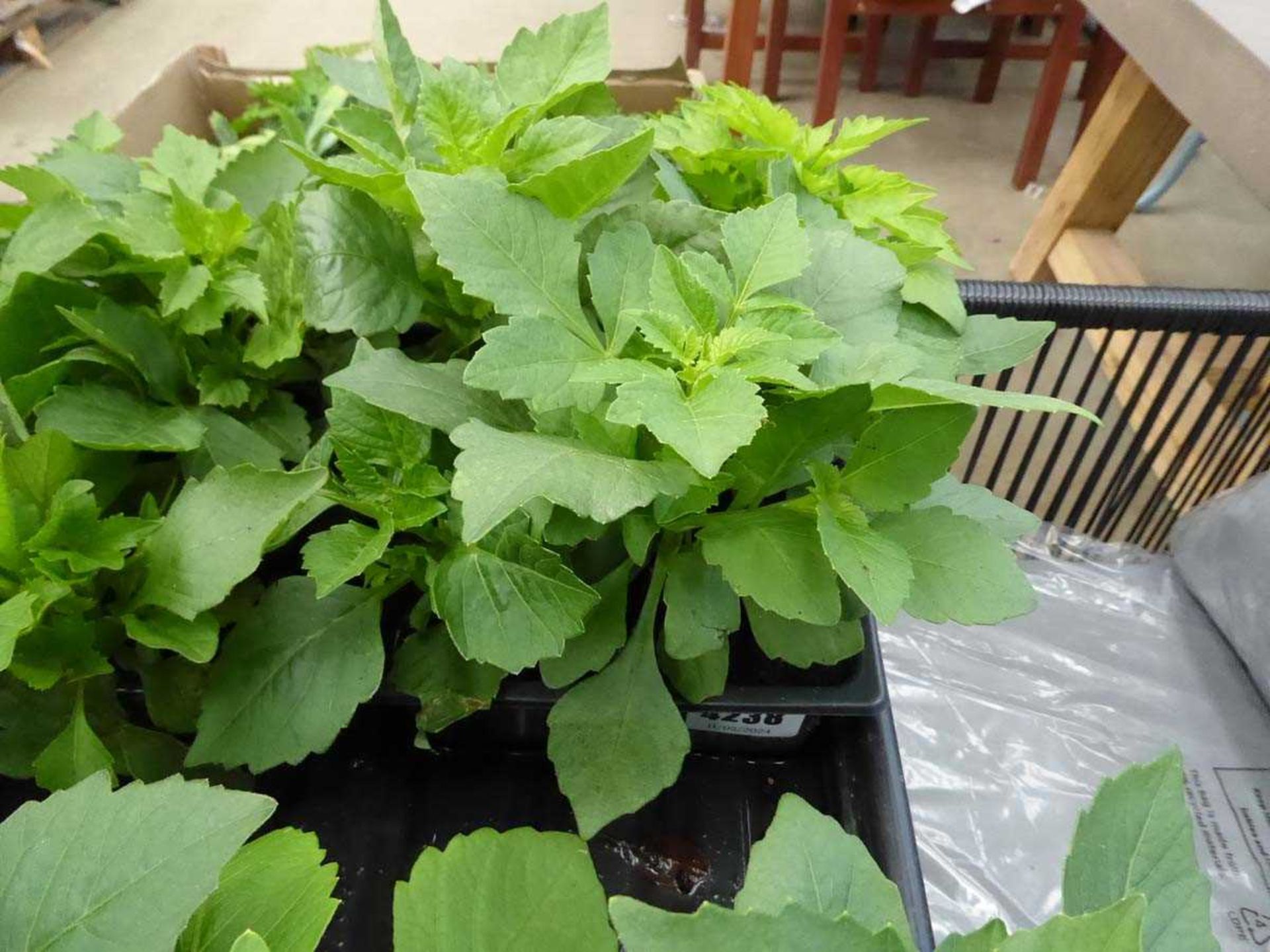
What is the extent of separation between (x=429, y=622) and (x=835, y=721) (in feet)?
0.67

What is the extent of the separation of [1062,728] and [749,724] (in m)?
0.44

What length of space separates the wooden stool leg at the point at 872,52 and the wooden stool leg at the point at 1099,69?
47 cm

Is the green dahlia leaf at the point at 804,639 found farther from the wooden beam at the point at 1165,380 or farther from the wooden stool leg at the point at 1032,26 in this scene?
the wooden stool leg at the point at 1032,26

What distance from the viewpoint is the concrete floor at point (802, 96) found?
1.62 meters

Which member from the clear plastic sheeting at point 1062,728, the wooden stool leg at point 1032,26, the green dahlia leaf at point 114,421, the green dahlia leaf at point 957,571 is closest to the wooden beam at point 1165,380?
the clear plastic sheeting at point 1062,728

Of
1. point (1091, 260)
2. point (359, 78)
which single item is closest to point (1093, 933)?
point (359, 78)

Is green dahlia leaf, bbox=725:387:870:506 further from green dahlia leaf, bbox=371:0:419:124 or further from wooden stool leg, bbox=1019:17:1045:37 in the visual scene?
wooden stool leg, bbox=1019:17:1045:37

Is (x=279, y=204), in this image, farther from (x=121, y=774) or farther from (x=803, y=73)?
(x=803, y=73)

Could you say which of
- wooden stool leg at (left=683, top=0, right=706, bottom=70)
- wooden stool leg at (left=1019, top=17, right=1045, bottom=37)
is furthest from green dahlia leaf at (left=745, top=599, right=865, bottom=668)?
wooden stool leg at (left=1019, top=17, right=1045, bottom=37)

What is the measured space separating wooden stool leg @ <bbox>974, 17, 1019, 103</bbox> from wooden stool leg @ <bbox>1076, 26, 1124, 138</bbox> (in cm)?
19

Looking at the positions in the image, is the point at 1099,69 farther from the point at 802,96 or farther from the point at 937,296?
the point at 937,296

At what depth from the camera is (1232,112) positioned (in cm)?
64

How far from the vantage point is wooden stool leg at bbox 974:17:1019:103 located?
199 cm

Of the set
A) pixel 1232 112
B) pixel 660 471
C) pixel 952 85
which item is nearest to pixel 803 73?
pixel 952 85
